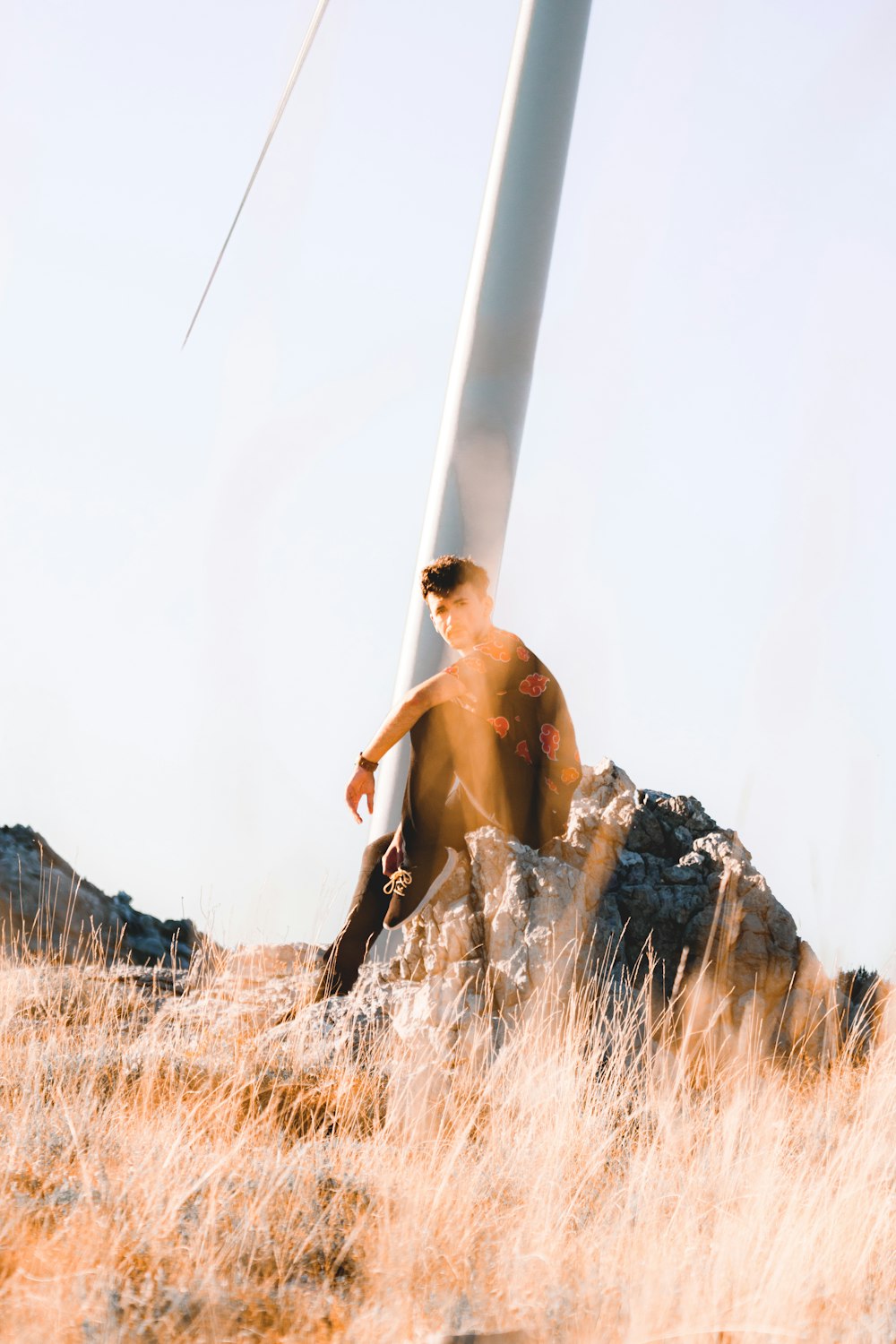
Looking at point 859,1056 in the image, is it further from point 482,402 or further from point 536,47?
point 536,47

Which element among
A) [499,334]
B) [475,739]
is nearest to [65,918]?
[475,739]

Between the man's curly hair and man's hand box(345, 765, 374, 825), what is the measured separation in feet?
2.73

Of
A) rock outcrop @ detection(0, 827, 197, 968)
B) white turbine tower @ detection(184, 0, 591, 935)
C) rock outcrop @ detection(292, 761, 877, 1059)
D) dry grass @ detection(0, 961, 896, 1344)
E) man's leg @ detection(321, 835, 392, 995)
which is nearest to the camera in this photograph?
dry grass @ detection(0, 961, 896, 1344)

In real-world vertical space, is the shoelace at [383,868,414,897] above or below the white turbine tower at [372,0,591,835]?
below

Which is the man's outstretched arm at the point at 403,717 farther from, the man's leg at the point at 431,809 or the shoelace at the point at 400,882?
the shoelace at the point at 400,882

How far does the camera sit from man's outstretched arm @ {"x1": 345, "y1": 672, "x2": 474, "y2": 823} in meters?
4.70

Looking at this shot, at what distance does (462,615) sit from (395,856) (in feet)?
3.97

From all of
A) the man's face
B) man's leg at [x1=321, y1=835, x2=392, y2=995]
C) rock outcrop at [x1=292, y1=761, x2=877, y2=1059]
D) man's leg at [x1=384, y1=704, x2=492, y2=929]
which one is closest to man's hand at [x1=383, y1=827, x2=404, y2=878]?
man's leg at [x1=384, y1=704, x2=492, y2=929]

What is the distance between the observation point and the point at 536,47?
665cm

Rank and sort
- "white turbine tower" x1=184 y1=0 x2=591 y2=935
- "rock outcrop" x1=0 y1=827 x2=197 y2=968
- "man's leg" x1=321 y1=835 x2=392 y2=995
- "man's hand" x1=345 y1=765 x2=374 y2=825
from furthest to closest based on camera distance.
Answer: "rock outcrop" x1=0 y1=827 x2=197 y2=968 < "white turbine tower" x1=184 y1=0 x2=591 y2=935 < "man's leg" x1=321 y1=835 x2=392 y2=995 < "man's hand" x1=345 y1=765 x2=374 y2=825

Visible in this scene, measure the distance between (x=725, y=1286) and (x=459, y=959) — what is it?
2.72 meters

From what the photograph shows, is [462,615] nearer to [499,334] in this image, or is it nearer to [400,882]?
[400,882]

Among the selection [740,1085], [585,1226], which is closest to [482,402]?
[740,1085]

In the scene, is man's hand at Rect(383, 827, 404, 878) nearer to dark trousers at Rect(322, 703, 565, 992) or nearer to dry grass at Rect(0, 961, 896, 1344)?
dark trousers at Rect(322, 703, 565, 992)
